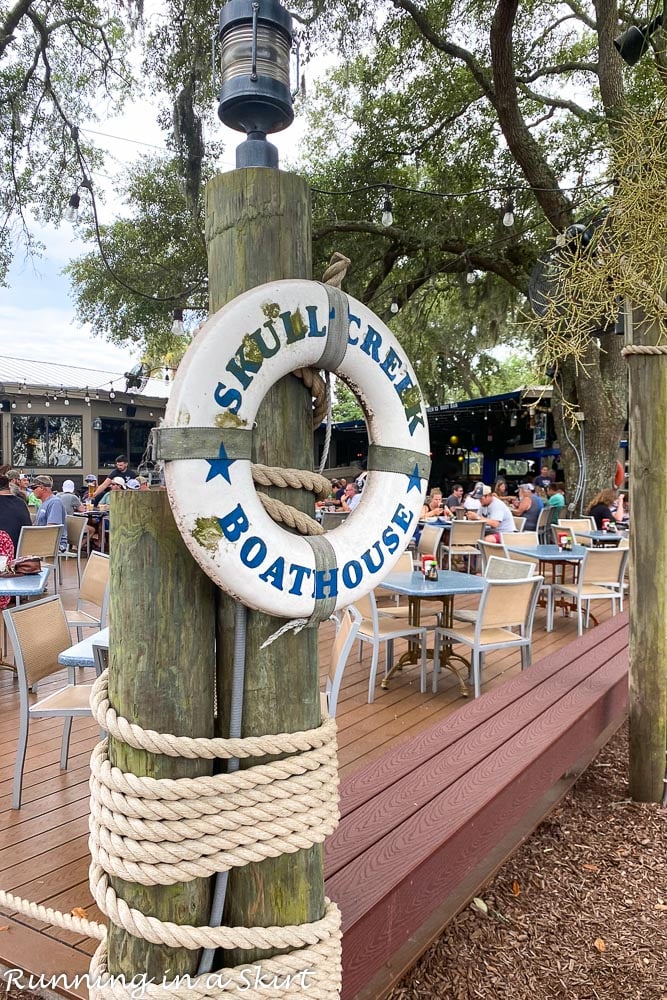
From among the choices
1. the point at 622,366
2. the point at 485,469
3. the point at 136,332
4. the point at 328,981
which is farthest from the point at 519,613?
the point at 485,469

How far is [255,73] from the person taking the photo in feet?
3.58

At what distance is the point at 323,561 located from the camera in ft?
3.53

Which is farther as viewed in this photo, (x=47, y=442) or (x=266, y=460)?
(x=47, y=442)

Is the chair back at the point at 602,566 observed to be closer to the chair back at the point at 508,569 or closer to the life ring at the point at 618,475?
the chair back at the point at 508,569

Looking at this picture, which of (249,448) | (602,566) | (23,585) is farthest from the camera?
(602,566)

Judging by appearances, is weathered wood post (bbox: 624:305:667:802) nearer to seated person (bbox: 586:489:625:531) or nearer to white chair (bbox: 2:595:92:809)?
white chair (bbox: 2:595:92:809)

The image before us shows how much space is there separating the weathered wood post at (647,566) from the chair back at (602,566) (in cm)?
264

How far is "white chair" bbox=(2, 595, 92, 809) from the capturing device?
8.76 feet

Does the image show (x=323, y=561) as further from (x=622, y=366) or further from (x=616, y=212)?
(x=622, y=366)

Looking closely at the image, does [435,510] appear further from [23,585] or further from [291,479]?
[291,479]

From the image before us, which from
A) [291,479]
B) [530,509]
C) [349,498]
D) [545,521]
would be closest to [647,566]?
[291,479]

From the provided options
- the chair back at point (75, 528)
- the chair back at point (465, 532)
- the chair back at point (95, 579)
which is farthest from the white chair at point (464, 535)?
the chair back at point (95, 579)

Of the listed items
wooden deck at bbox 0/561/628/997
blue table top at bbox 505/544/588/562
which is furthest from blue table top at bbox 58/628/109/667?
blue table top at bbox 505/544/588/562

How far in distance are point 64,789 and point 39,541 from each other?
383cm
